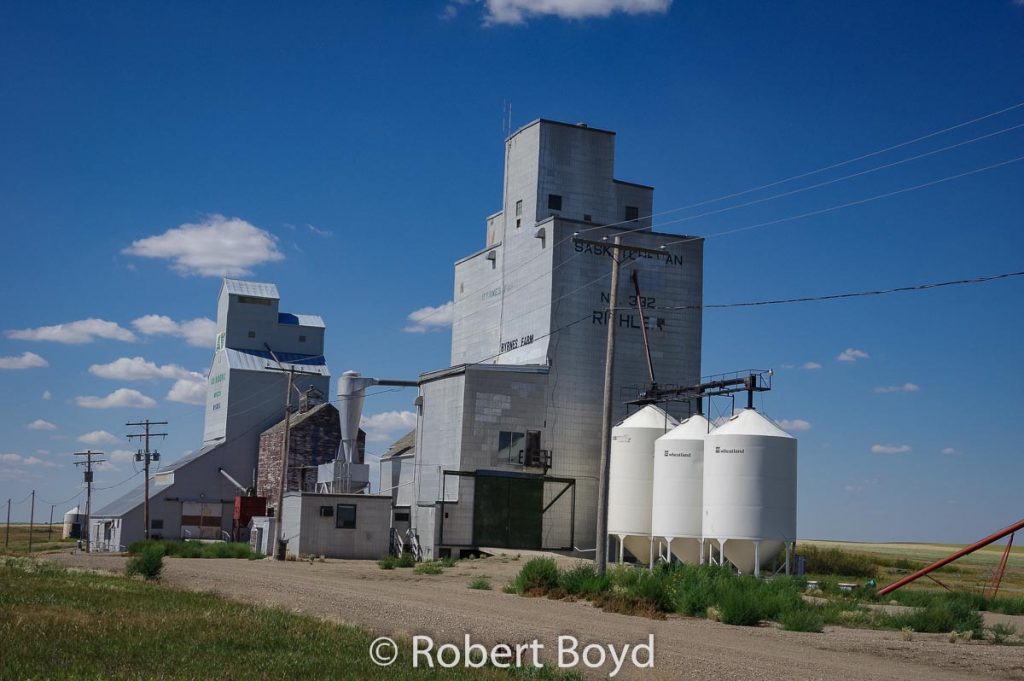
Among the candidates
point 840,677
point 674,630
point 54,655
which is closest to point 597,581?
point 674,630

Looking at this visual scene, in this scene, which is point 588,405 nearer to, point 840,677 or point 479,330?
point 479,330

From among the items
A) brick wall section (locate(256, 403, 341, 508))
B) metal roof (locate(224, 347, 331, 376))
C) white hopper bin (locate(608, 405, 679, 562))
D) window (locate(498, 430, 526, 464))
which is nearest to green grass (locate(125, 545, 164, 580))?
white hopper bin (locate(608, 405, 679, 562))

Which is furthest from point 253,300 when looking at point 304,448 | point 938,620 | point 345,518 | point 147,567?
point 938,620

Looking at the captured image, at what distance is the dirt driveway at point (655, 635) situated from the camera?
54.2 ft

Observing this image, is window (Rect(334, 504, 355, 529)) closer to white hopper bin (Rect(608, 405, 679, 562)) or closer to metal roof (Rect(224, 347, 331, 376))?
white hopper bin (Rect(608, 405, 679, 562))

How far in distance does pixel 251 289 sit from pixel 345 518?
37.1 metres

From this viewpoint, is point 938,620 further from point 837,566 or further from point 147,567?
point 837,566

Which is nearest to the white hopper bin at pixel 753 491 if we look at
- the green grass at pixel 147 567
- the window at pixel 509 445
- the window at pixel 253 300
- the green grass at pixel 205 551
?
the window at pixel 509 445

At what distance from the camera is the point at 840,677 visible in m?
15.7

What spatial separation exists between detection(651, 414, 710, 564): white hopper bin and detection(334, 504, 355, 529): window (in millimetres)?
16881

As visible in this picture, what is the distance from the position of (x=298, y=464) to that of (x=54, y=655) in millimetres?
59922

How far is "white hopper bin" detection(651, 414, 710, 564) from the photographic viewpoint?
42.6 metres

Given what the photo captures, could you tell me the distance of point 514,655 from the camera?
1642cm

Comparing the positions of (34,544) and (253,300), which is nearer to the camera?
(253,300)
